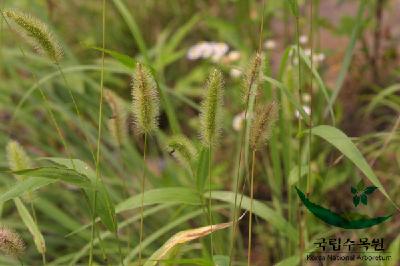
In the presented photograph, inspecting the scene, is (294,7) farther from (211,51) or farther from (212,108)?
(211,51)

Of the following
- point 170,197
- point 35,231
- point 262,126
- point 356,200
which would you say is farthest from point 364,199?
point 35,231

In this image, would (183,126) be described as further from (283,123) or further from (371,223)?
(371,223)

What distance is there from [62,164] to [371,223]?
555 mm

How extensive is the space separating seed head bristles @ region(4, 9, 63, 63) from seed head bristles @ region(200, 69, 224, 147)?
255mm

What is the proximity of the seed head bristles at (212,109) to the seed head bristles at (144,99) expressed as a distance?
8 centimetres

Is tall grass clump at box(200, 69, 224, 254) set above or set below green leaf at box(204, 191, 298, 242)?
above

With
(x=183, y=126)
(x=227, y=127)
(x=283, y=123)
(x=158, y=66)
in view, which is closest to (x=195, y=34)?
(x=183, y=126)

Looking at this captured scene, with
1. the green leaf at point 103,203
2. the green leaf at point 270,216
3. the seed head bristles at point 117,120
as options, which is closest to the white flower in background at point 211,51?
the green leaf at point 270,216

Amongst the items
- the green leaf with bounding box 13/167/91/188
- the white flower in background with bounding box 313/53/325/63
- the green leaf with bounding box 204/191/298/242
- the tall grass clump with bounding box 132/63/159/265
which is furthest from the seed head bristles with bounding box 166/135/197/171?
the white flower in background with bounding box 313/53/325/63

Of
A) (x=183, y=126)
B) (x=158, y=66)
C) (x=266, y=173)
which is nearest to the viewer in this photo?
(x=158, y=66)

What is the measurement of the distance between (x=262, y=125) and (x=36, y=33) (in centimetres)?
37

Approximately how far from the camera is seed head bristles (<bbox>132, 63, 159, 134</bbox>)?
0.98 meters

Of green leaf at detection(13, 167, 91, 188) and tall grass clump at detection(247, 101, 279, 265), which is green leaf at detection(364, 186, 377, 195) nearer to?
tall grass clump at detection(247, 101, 279, 265)

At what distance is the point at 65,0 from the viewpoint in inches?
123
